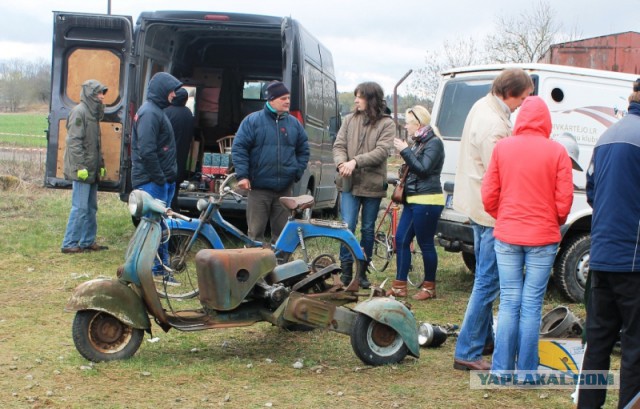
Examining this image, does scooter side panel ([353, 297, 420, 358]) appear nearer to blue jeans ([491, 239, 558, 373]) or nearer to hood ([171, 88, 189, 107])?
blue jeans ([491, 239, 558, 373])

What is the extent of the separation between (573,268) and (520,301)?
2873mm

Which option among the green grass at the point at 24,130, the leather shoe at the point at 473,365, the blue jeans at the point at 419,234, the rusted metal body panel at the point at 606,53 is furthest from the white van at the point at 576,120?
the green grass at the point at 24,130

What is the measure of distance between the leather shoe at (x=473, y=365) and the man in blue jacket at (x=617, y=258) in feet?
3.49

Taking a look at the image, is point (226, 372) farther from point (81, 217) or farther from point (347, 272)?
point (81, 217)

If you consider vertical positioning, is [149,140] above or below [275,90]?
below

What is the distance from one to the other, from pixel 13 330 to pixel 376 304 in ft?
8.94

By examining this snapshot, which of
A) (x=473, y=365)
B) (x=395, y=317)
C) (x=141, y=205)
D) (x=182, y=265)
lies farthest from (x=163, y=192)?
(x=473, y=365)

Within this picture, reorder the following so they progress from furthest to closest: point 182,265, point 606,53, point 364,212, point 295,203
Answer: point 606,53, point 364,212, point 182,265, point 295,203

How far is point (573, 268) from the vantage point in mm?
7777

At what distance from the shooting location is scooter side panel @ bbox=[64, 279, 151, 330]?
A: 534 centimetres

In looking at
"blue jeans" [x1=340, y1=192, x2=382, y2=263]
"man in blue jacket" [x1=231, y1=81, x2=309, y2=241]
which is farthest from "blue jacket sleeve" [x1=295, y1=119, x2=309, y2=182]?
"blue jeans" [x1=340, y1=192, x2=382, y2=263]

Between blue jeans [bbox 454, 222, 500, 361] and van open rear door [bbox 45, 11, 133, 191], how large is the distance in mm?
5485

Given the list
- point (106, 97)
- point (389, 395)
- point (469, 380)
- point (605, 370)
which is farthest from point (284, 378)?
point (106, 97)

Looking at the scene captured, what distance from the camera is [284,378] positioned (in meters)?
5.36
